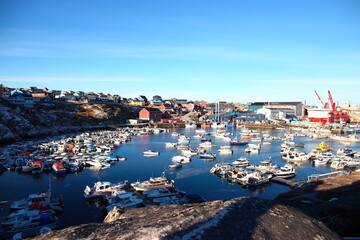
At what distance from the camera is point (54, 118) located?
148ft

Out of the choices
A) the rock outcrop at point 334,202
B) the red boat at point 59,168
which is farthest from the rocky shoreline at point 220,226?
the red boat at point 59,168

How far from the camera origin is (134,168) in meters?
21.3

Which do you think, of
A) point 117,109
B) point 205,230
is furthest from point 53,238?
point 117,109

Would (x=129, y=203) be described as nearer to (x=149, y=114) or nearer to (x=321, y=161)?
(x=321, y=161)

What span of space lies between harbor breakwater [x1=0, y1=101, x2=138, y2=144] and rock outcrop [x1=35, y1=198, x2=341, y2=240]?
106 ft

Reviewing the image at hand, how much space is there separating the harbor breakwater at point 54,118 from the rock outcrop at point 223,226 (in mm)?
32238

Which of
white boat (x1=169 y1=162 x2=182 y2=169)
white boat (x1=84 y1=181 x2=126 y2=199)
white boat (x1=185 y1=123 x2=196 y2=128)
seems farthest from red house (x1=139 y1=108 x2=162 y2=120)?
white boat (x1=84 y1=181 x2=126 y2=199)

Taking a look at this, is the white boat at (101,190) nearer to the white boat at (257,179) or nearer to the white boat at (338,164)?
the white boat at (257,179)

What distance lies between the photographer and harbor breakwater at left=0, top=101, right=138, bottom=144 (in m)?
34.2

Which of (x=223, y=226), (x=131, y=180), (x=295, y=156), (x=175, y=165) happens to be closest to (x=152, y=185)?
(x=131, y=180)

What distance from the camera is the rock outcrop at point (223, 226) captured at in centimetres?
344

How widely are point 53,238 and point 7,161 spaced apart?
21.7 metres

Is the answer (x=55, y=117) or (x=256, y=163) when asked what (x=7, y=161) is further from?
(x=55, y=117)

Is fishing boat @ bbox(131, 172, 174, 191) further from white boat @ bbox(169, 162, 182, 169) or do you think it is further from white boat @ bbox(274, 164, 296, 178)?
white boat @ bbox(274, 164, 296, 178)
